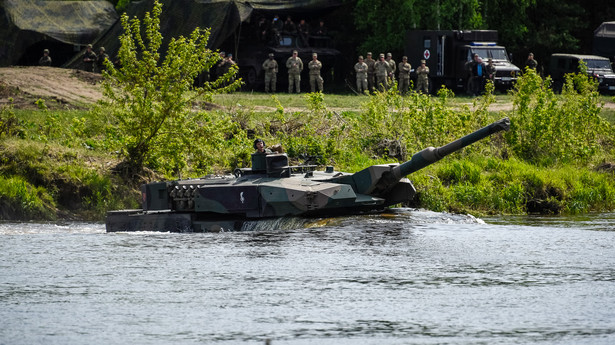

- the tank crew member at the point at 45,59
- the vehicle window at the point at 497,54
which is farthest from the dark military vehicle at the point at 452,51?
the tank crew member at the point at 45,59

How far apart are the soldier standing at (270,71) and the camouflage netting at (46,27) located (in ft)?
25.2

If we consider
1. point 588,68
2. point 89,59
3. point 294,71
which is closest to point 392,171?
point 294,71

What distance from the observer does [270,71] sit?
4384 centimetres

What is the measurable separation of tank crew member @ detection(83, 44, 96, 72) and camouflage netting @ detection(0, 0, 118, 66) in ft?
6.52

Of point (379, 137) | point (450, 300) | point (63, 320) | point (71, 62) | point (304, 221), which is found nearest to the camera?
point (63, 320)

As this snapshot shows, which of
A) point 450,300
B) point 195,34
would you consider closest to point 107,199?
point 195,34

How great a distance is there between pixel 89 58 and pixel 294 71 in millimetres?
8042

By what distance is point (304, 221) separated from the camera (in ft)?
69.7

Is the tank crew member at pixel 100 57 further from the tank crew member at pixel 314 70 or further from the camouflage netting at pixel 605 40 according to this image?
the camouflage netting at pixel 605 40

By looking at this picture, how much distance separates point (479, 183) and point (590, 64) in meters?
20.2

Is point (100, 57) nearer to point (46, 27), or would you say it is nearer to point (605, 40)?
point (46, 27)

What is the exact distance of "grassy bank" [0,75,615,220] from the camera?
25.5m

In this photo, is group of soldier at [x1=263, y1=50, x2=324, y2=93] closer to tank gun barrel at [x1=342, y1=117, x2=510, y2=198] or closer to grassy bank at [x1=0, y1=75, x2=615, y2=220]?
grassy bank at [x1=0, y1=75, x2=615, y2=220]

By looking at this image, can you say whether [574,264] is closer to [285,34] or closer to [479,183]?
[479,183]
